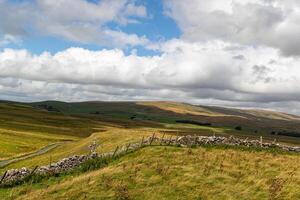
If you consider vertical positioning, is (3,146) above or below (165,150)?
below

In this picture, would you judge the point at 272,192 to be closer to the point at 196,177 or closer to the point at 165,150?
the point at 196,177

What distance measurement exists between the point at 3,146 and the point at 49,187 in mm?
83612

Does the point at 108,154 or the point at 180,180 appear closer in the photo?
the point at 180,180

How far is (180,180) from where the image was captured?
32.7 m

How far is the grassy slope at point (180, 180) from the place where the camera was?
29.7 metres

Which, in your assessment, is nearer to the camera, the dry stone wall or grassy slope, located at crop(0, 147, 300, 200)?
grassy slope, located at crop(0, 147, 300, 200)

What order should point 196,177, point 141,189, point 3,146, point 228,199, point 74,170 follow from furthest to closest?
1. point 3,146
2. point 74,170
3. point 196,177
4. point 141,189
5. point 228,199

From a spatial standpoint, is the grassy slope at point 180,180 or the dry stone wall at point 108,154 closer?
the grassy slope at point 180,180

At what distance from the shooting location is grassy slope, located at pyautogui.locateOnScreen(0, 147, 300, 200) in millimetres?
29734

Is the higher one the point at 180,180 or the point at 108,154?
the point at 108,154

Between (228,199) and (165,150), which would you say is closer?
(228,199)

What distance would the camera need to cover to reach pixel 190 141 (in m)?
48.3

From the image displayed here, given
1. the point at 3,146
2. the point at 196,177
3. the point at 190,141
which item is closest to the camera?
the point at 196,177

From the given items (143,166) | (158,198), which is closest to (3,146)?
(143,166)
